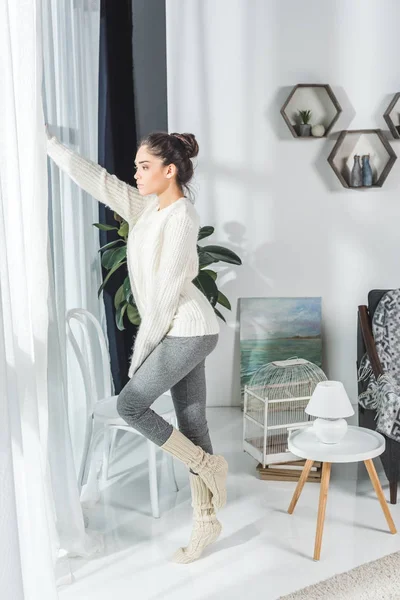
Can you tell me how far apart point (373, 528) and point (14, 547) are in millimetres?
1659

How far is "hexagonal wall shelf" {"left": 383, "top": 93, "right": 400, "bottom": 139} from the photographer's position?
397 centimetres

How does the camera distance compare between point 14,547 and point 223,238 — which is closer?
point 14,547

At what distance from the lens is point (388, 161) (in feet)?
13.3

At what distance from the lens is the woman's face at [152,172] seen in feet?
7.81

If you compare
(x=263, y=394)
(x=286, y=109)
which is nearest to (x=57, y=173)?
(x=263, y=394)

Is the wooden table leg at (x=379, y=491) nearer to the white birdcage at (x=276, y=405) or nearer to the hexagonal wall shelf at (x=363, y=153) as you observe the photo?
the white birdcage at (x=276, y=405)

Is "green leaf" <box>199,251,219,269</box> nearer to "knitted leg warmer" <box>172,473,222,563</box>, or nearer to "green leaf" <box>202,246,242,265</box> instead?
"green leaf" <box>202,246,242,265</box>

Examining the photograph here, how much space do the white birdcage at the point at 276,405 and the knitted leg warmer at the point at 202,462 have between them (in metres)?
0.73

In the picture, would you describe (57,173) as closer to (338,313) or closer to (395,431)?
(395,431)

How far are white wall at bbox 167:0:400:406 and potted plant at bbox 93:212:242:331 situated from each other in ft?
1.46

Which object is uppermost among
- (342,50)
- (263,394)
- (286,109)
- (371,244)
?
(342,50)

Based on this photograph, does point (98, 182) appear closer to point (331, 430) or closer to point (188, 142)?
point (188, 142)

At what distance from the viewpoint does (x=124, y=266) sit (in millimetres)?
3883

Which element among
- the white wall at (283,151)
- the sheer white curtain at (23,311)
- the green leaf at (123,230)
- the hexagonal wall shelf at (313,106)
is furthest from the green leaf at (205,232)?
the sheer white curtain at (23,311)
